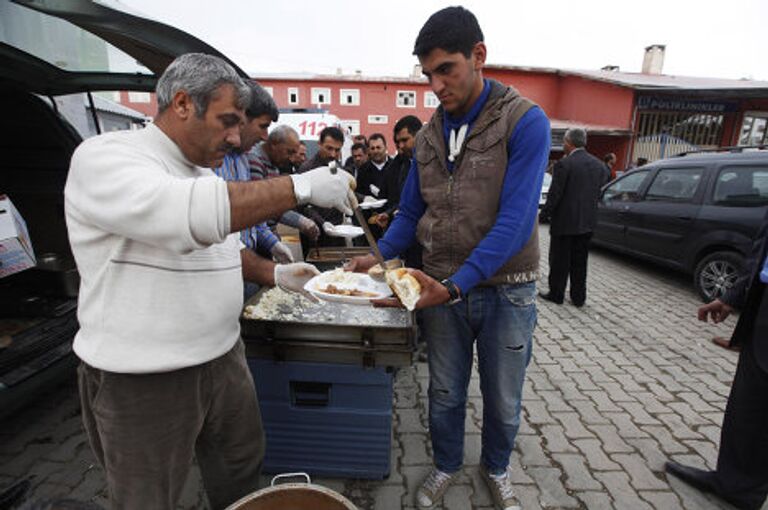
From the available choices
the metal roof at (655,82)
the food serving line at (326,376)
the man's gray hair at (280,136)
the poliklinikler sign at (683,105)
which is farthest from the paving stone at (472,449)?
the poliklinikler sign at (683,105)

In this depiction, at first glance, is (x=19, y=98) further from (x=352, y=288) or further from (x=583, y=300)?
(x=583, y=300)

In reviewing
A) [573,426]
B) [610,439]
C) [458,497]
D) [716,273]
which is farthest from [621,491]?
[716,273]

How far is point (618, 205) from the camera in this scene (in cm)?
749

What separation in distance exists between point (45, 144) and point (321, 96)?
2687cm

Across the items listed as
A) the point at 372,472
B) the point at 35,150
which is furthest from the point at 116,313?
the point at 35,150

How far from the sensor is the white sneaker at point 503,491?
228 cm

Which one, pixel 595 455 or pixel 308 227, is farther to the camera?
pixel 308 227

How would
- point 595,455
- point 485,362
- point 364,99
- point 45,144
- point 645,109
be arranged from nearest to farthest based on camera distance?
point 485,362
point 595,455
point 45,144
point 645,109
point 364,99

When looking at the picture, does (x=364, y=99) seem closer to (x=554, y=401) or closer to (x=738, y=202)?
(x=738, y=202)

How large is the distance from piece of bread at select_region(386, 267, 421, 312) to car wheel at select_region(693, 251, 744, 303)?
5381 millimetres

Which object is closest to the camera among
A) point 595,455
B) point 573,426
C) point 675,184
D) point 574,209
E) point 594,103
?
point 595,455

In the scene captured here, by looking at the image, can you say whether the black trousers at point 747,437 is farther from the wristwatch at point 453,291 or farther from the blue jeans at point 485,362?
the wristwatch at point 453,291

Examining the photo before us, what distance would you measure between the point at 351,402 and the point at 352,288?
63 centimetres

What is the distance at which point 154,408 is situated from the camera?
140 centimetres
